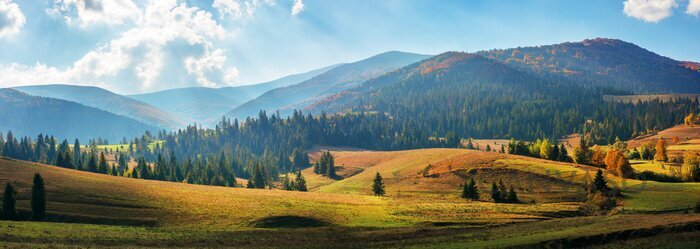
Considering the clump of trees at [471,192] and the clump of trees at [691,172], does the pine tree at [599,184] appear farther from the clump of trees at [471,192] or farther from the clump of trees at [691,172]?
the clump of trees at [691,172]

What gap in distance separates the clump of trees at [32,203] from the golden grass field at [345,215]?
173 cm

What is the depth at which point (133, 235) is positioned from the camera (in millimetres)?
61594

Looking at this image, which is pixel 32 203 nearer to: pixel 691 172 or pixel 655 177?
pixel 655 177

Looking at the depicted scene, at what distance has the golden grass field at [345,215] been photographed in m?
56.8

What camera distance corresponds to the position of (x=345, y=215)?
83250 millimetres

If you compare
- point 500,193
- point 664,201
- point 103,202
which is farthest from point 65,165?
point 664,201

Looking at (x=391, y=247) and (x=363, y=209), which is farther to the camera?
(x=363, y=209)

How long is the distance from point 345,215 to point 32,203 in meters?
46.2

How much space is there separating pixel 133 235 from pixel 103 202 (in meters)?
22.7

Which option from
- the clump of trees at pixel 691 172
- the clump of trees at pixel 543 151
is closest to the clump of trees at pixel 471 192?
the clump of trees at pixel 543 151

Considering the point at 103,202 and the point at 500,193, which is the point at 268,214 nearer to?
the point at 103,202

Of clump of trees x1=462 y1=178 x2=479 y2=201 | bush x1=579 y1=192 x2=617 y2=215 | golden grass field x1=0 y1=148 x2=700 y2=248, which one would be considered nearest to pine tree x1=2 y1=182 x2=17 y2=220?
golden grass field x1=0 y1=148 x2=700 y2=248

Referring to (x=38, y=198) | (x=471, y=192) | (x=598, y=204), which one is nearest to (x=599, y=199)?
(x=598, y=204)

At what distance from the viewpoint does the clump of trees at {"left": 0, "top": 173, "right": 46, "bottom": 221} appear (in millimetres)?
70500
